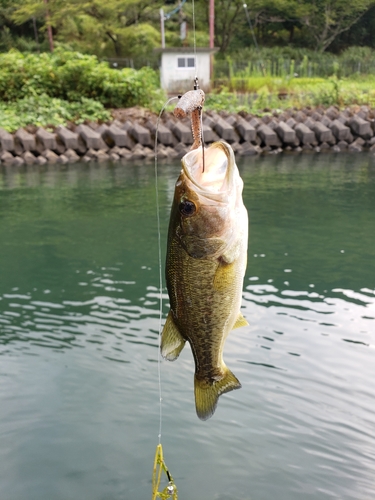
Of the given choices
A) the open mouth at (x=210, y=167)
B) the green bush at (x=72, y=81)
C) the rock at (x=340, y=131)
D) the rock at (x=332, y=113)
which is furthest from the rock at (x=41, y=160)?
the open mouth at (x=210, y=167)

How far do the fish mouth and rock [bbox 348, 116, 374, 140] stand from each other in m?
19.7

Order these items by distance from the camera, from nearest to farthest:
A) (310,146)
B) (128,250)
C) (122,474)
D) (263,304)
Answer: (122,474)
(263,304)
(128,250)
(310,146)

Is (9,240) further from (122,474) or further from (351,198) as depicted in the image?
(351,198)

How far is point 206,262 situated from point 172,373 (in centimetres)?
358

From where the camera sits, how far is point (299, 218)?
10492mm

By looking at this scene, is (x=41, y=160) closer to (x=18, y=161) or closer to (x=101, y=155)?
(x=18, y=161)

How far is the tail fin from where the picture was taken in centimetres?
225

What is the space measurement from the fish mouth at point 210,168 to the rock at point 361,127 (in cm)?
1968

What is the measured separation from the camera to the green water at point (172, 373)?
4.27 m

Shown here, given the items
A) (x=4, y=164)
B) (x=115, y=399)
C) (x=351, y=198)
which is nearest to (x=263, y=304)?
(x=115, y=399)

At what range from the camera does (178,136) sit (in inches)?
746

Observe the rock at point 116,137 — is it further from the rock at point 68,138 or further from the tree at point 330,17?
the tree at point 330,17

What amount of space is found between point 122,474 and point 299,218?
22.8 ft

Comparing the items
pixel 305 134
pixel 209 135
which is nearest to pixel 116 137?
pixel 209 135
